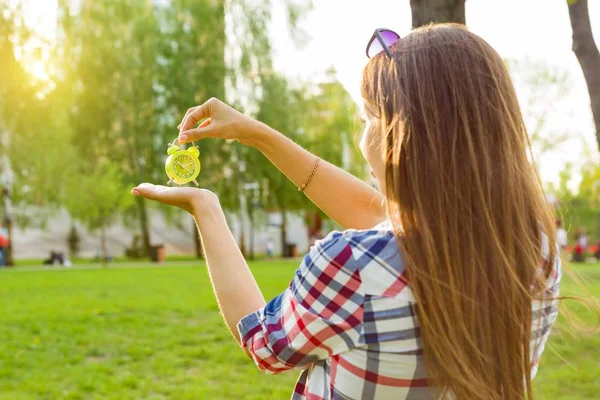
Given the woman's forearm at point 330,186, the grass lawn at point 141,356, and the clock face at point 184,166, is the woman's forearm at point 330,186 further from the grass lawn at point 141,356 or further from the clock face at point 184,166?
the grass lawn at point 141,356

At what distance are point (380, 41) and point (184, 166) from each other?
80cm

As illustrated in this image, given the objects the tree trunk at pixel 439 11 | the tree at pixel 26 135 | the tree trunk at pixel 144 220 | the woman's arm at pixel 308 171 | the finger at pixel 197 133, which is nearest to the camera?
the finger at pixel 197 133

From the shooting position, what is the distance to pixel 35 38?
23938mm

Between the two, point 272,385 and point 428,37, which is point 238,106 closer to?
point 272,385

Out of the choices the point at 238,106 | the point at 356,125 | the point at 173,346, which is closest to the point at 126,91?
the point at 238,106

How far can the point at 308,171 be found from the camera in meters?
2.06

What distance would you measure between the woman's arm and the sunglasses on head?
1.65 ft

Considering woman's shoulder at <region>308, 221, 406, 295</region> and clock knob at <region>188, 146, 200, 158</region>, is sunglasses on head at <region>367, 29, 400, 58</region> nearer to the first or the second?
woman's shoulder at <region>308, 221, 406, 295</region>

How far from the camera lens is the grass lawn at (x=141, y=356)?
5.41m

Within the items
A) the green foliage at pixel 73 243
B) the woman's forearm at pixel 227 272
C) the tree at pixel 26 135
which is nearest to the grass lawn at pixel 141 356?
the woman's forearm at pixel 227 272

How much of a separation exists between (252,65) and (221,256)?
27.1 metres

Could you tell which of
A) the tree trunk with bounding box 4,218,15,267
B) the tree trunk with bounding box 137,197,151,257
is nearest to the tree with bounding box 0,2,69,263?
the tree trunk with bounding box 4,218,15,267

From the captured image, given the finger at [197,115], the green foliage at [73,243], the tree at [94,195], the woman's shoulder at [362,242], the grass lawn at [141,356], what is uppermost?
the finger at [197,115]

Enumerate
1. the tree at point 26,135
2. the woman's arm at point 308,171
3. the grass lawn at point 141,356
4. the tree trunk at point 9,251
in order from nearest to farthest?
the woman's arm at point 308,171 < the grass lawn at point 141,356 < the tree at point 26,135 < the tree trunk at point 9,251
